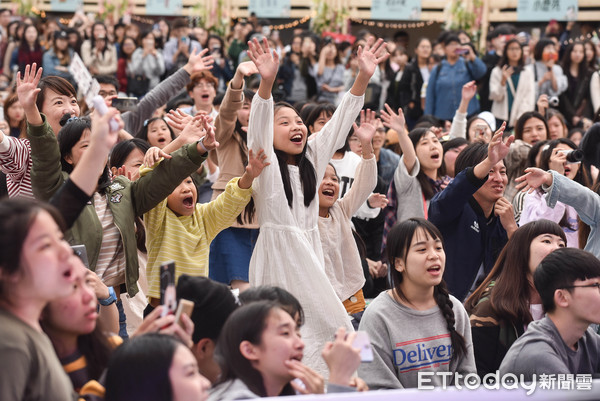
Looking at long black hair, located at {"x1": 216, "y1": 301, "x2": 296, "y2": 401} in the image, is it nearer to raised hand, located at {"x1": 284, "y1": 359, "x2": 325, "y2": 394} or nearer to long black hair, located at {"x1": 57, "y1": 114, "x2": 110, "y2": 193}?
raised hand, located at {"x1": 284, "y1": 359, "x2": 325, "y2": 394}

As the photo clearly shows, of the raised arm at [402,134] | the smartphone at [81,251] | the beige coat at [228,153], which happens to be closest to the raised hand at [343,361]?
the smartphone at [81,251]

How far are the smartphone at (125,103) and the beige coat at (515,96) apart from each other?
4.84m

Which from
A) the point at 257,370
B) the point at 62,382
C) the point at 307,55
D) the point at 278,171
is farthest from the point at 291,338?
the point at 307,55

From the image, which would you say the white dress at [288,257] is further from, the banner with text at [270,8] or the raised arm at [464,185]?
the banner with text at [270,8]

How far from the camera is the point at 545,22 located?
1301cm

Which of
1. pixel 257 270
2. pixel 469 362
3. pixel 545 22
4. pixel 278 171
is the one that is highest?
pixel 545 22

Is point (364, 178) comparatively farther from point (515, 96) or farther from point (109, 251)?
point (515, 96)

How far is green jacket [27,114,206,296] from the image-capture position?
3.41m

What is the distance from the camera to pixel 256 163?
12.1 feet

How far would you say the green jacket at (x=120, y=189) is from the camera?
3414 millimetres

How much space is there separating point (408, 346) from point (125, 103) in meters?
2.67

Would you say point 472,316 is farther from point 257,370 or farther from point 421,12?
point 421,12

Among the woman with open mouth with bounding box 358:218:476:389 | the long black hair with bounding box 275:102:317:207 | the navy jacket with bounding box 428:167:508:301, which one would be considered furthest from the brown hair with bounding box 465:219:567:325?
the long black hair with bounding box 275:102:317:207

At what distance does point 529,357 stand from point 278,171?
56.4 inches
